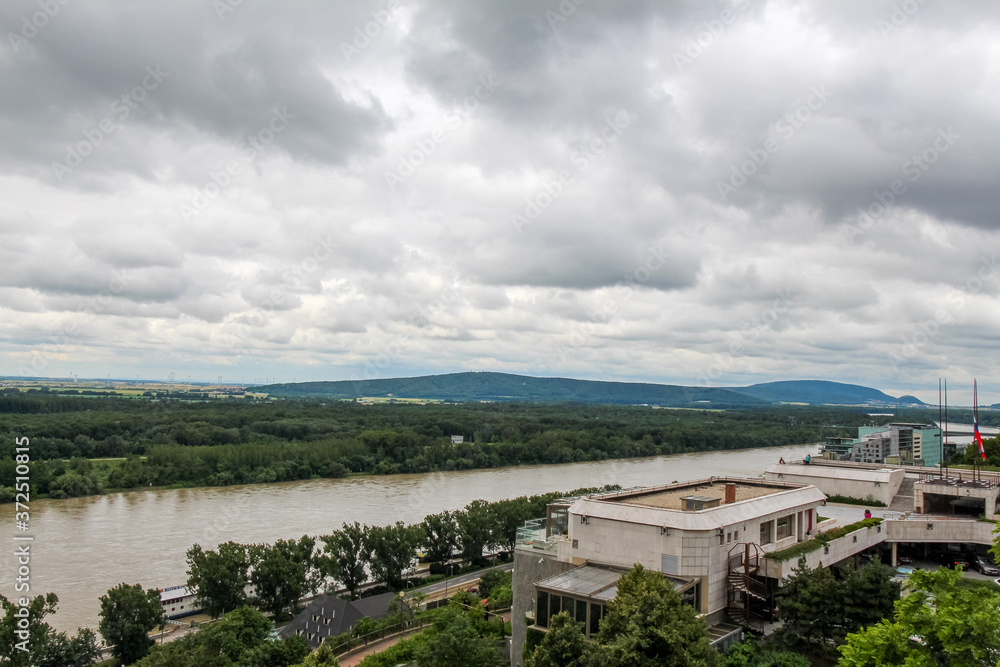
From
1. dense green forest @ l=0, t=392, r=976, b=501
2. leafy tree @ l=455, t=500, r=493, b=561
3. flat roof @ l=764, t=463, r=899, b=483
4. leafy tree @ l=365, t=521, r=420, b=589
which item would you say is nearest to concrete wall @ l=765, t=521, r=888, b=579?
flat roof @ l=764, t=463, r=899, b=483

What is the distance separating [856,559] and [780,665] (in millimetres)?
8344

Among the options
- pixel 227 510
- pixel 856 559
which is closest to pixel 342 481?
pixel 227 510

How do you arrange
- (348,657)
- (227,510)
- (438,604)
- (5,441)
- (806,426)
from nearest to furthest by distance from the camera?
(348,657)
(438,604)
(227,510)
(5,441)
(806,426)

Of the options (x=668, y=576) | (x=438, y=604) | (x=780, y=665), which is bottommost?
(x=438, y=604)

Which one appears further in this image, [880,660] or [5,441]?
[5,441]

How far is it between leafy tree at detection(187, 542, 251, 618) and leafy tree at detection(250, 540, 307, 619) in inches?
26.1

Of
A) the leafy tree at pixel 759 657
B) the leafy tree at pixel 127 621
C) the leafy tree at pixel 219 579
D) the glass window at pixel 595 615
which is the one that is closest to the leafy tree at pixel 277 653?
the leafy tree at pixel 127 621

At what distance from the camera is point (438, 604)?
89.8ft

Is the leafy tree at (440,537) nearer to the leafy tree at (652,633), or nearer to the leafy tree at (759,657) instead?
the leafy tree at (759,657)

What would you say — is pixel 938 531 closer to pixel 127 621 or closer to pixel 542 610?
pixel 542 610

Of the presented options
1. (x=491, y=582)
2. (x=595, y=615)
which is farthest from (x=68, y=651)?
(x=595, y=615)

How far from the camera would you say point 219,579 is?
26094 mm

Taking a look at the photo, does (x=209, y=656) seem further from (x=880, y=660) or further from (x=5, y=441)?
(x=5, y=441)

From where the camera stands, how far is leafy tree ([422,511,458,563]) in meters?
35.0
